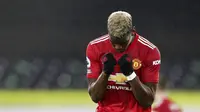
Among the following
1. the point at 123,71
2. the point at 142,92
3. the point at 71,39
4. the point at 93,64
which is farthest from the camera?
the point at 71,39

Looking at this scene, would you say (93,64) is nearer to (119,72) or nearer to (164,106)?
(119,72)

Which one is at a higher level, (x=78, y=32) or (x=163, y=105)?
(x=163, y=105)

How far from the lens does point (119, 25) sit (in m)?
6.41

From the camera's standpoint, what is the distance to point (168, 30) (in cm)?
1947

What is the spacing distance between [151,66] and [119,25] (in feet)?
2.20

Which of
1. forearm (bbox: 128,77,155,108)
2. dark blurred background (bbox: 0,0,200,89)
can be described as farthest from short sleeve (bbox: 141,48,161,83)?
dark blurred background (bbox: 0,0,200,89)

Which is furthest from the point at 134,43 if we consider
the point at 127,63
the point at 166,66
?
the point at 166,66

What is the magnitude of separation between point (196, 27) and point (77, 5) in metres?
3.16

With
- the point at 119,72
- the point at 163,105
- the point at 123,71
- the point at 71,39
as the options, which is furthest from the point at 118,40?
the point at 71,39

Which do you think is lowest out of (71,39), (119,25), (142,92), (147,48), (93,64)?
(71,39)

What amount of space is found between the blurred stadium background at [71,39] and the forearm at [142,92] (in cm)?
1186

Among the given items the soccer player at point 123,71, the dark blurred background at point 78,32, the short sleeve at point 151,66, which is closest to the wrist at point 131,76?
the soccer player at point 123,71

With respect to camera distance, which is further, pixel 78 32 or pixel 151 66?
pixel 78 32

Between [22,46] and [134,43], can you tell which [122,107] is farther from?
[22,46]
